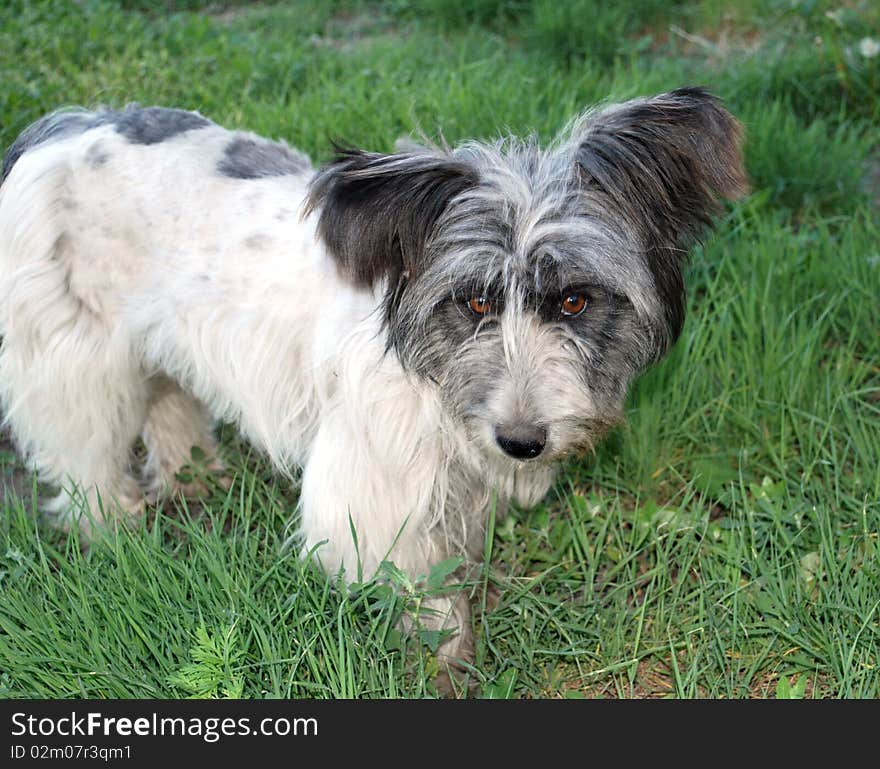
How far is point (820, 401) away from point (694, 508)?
0.65m

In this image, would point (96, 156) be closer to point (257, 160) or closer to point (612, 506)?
point (257, 160)

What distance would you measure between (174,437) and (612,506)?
1562 millimetres

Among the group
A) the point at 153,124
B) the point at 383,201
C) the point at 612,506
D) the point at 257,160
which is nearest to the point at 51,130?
the point at 153,124

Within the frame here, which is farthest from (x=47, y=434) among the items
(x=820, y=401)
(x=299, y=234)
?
(x=820, y=401)

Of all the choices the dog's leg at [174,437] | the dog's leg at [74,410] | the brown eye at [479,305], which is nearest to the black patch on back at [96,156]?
the dog's leg at [74,410]

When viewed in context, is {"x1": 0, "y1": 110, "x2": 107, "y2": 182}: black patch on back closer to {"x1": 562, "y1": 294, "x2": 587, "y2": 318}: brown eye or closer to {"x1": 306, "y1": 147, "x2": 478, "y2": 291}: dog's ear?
{"x1": 306, "y1": 147, "x2": 478, "y2": 291}: dog's ear

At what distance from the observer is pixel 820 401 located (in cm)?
362

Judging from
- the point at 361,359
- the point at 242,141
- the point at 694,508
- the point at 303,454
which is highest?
the point at 242,141

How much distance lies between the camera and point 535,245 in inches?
93.1

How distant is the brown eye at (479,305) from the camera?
242cm

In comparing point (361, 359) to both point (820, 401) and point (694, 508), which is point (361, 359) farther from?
point (820, 401)

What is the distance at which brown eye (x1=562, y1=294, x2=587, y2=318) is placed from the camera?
243 cm

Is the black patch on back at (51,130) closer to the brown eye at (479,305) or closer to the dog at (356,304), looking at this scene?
the dog at (356,304)

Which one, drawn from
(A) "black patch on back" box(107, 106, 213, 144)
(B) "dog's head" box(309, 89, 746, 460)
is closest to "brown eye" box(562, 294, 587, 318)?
(B) "dog's head" box(309, 89, 746, 460)
